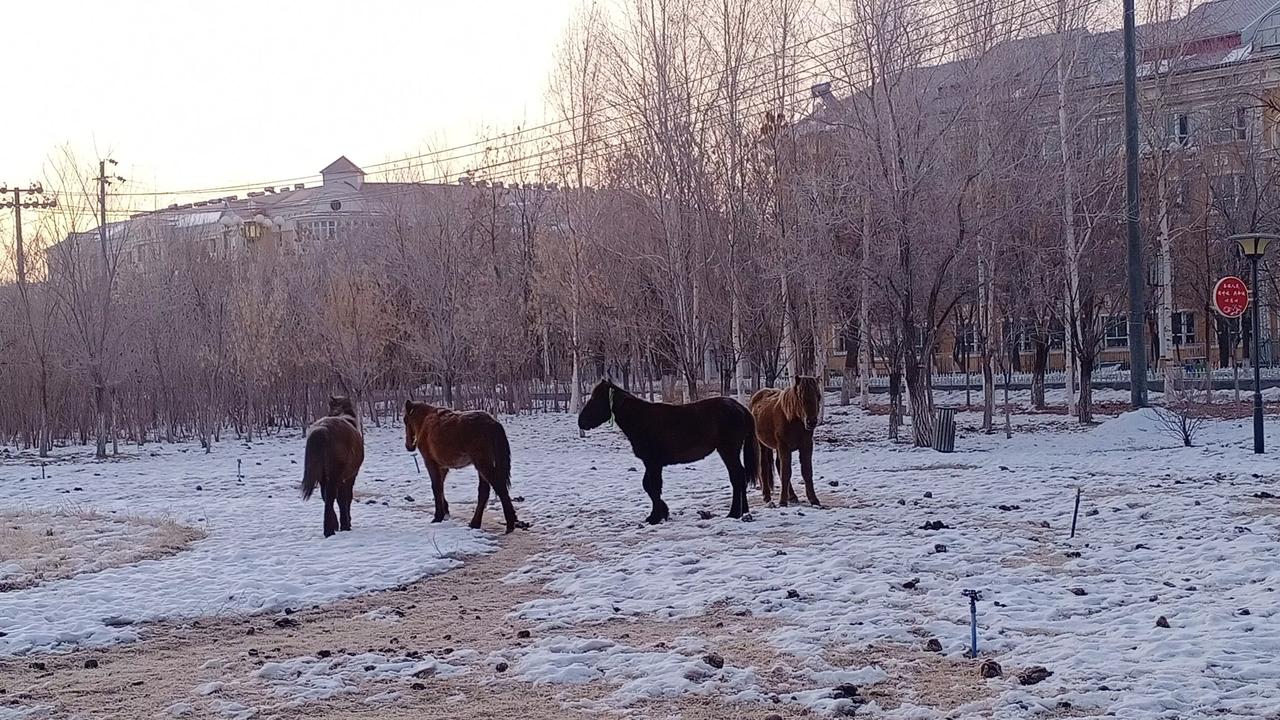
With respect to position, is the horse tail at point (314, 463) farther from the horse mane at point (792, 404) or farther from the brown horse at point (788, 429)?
the horse mane at point (792, 404)

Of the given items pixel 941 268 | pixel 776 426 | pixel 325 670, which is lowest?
pixel 325 670

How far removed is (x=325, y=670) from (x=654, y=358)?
3080cm

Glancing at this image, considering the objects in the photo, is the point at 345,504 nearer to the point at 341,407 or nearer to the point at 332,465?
the point at 332,465

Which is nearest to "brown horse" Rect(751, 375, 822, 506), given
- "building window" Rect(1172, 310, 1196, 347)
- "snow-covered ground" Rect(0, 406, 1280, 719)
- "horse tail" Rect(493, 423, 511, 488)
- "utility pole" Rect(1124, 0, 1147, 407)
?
"snow-covered ground" Rect(0, 406, 1280, 719)


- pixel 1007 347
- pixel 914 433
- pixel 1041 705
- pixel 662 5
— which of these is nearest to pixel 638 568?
pixel 1041 705

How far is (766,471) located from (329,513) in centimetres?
531

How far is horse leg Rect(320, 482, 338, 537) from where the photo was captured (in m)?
13.0

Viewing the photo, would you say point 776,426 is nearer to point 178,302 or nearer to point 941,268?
point 941,268

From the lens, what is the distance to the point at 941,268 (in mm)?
22719

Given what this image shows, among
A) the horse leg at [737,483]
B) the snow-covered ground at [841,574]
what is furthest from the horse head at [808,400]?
the snow-covered ground at [841,574]

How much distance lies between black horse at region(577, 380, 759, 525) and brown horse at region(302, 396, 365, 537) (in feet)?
8.91

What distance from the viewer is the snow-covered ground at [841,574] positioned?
659 centimetres

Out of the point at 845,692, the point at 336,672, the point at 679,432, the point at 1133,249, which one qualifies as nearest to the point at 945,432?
the point at 1133,249

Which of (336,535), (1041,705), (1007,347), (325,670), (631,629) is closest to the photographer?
(1041,705)
